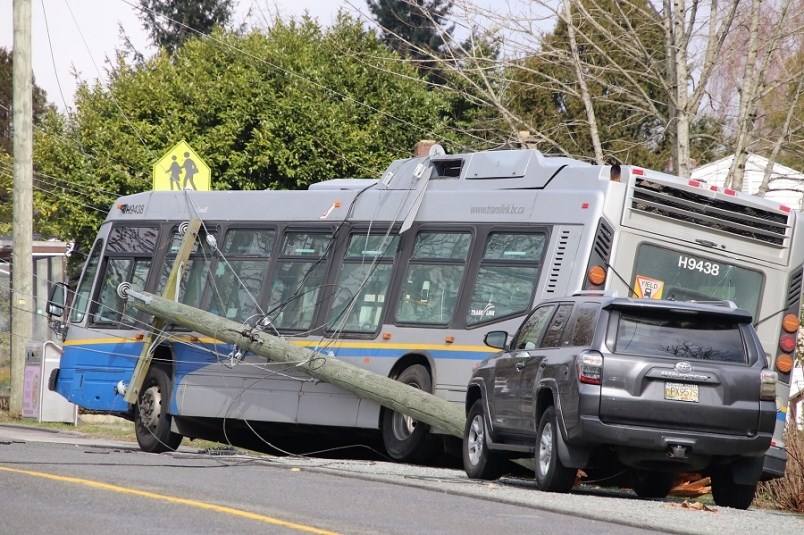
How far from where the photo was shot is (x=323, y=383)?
18.3 meters

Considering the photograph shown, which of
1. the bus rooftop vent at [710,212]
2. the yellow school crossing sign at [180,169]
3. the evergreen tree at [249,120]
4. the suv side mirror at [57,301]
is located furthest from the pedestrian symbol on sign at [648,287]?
the evergreen tree at [249,120]

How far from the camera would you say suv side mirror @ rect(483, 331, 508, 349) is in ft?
47.6

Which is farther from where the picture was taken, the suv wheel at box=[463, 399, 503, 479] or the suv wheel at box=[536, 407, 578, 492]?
the suv wheel at box=[463, 399, 503, 479]

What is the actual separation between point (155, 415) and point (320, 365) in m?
3.12

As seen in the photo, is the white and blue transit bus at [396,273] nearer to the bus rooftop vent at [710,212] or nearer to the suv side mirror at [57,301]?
the bus rooftop vent at [710,212]

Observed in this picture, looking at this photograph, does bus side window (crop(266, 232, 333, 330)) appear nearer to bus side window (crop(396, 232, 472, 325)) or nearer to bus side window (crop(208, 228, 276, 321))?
bus side window (crop(208, 228, 276, 321))

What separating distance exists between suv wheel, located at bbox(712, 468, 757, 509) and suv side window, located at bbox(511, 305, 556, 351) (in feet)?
6.59

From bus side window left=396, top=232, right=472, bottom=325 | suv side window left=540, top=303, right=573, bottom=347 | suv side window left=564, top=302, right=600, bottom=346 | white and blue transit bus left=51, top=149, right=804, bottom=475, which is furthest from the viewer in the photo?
bus side window left=396, top=232, right=472, bottom=325

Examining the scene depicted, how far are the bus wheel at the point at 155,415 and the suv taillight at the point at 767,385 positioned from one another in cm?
917

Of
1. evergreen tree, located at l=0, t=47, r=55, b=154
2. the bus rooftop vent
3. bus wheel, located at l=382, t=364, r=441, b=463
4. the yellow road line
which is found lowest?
the yellow road line

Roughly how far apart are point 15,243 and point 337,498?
17414mm

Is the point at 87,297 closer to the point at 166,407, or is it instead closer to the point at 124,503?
the point at 166,407

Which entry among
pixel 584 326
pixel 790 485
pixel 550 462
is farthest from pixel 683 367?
pixel 790 485

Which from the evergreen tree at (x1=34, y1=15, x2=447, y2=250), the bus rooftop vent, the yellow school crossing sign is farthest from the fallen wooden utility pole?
the evergreen tree at (x1=34, y1=15, x2=447, y2=250)
